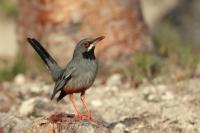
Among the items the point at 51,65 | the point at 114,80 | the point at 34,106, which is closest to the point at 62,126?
the point at 51,65

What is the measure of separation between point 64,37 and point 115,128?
3.14 m

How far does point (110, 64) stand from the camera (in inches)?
431

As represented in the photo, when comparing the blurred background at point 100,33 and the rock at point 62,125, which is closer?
the rock at point 62,125

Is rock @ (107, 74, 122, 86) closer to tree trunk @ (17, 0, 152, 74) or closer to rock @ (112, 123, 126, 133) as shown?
tree trunk @ (17, 0, 152, 74)

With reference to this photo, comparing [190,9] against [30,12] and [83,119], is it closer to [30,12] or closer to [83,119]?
[30,12]

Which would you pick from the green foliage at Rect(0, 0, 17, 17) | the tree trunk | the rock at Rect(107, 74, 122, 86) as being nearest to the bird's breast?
the rock at Rect(107, 74, 122, 86)

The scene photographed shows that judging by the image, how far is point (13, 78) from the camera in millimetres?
11305

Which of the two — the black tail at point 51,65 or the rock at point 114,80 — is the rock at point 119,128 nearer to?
the black tail at point 51,65

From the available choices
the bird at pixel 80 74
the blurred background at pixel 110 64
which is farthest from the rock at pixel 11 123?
the blurred background at pixel 110 64

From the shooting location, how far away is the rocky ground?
27.4 ft

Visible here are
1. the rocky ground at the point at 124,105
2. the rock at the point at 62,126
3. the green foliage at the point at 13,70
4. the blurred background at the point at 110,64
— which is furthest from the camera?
the green foliage at the point at 13,70

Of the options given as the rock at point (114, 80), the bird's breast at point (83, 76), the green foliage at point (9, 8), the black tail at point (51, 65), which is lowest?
the bird's breast at point (83, 76)

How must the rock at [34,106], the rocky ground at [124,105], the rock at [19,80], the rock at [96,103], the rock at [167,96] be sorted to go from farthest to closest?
the rock at [19,80] → the rock at [96,103] → the rock at [167,96] → the rock at [34,106] → the rocky ground at [124,105]

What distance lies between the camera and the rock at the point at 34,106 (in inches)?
356
